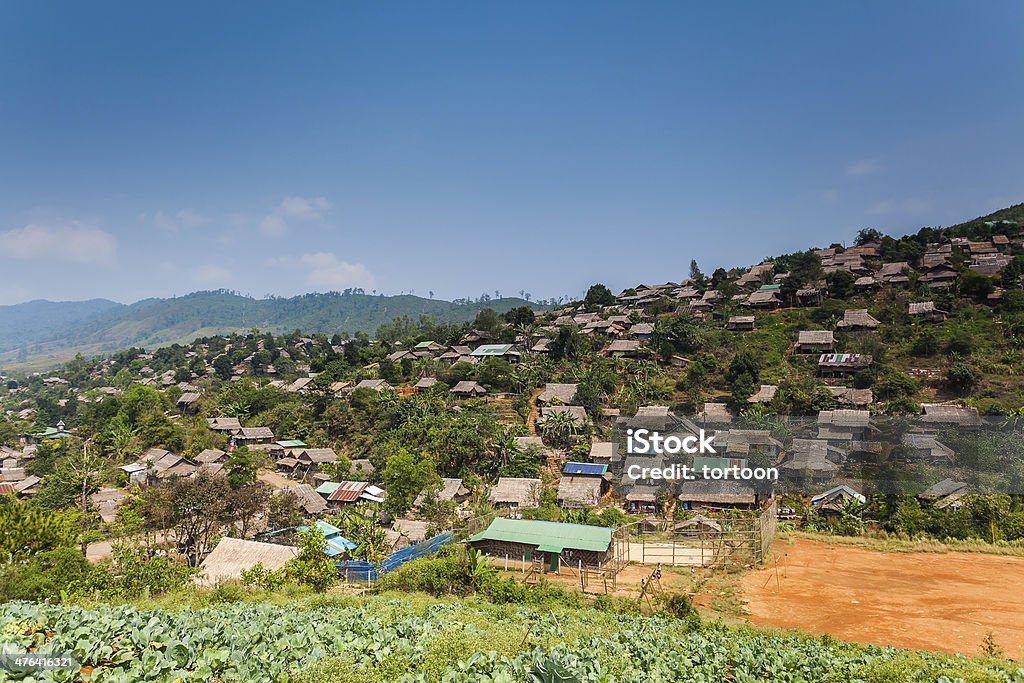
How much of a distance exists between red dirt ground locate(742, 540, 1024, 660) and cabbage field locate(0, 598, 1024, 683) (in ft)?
17.8

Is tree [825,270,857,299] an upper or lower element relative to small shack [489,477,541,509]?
upper

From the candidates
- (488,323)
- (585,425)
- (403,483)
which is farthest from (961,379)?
(488,323)

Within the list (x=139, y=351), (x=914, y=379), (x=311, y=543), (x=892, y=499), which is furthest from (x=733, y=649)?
(x=139, y=351)

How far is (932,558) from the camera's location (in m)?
17.9

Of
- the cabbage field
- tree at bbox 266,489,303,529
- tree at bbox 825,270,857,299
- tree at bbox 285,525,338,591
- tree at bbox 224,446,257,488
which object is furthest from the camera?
tree at bbox 825,270,857,299

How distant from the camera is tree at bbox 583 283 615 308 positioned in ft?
214

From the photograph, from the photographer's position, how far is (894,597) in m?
14.5

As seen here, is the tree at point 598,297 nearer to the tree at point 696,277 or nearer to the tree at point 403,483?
the tree at point 696,277

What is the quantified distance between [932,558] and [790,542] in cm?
423

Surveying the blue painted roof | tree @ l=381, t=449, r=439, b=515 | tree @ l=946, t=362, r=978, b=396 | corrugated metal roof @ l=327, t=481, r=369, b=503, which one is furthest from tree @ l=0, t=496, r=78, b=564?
tree @ l=946, t=362, r=978, b=396

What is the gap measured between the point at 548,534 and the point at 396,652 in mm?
13934

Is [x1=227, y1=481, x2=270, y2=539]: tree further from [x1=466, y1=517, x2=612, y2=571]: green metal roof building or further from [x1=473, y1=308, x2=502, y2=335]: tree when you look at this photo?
[x1=473, y1=308, x2=502, y2=335]: tree

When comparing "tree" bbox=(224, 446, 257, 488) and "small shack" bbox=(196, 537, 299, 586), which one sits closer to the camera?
"small shack" bbox=(196, 537, 299, 586)

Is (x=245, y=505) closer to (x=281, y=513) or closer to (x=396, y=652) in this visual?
(x=281, y=513)
